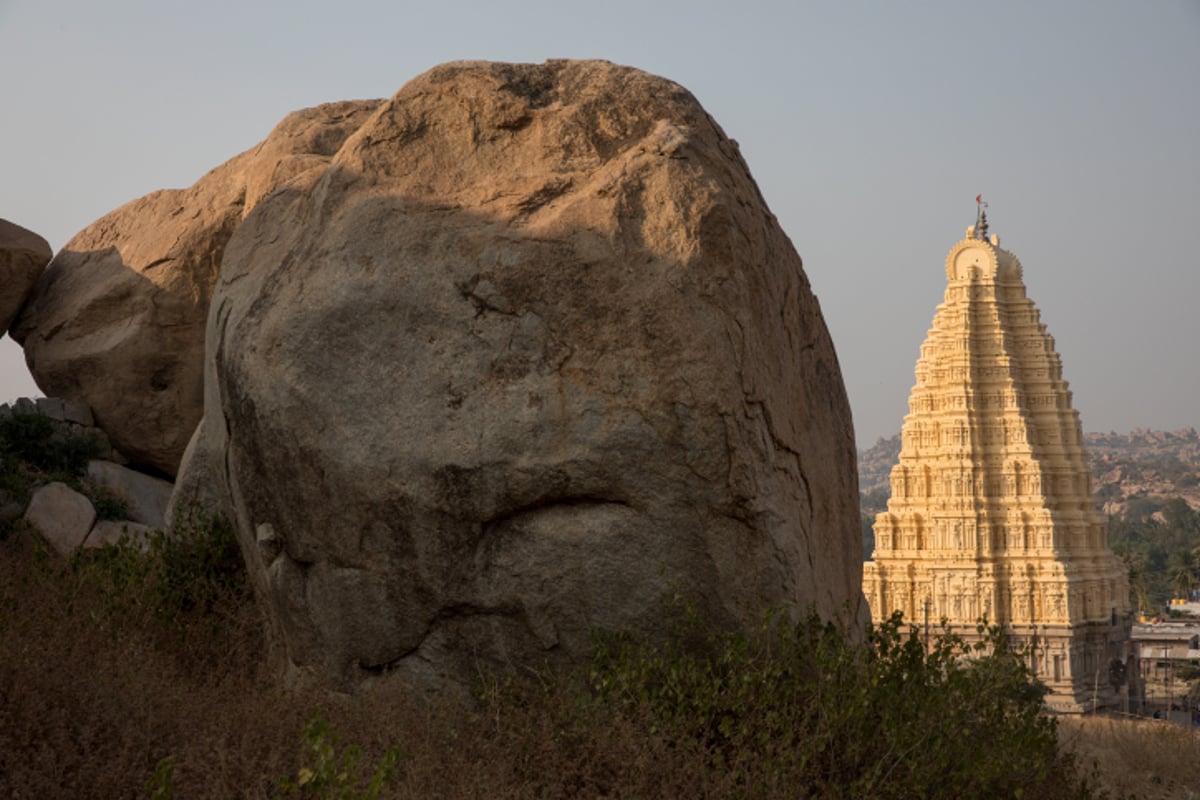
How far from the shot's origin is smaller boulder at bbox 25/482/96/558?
38.1 feet

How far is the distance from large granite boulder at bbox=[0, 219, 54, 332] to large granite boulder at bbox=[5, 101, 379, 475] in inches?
7.6

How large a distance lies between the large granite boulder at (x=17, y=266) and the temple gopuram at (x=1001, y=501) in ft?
124

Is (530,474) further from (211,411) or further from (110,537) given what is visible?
(110,537)

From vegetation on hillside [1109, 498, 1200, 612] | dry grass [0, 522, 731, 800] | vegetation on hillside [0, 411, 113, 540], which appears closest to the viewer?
dry grass [0, 522, 731, 800]

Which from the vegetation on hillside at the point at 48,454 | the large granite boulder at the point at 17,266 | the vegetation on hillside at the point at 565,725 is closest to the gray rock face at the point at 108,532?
the vegetation on hillside at the point at 48,454

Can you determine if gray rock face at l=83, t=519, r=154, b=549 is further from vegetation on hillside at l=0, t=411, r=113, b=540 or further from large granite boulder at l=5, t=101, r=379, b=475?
large granite boulder at l=5, t=101, r=379, b=475

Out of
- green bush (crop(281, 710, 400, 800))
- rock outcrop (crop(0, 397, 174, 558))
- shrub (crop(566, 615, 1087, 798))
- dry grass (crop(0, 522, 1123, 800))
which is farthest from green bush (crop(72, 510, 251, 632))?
rock outcrop (crop(0, 397, 174, 558))

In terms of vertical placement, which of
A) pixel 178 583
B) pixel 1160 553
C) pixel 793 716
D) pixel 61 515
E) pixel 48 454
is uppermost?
pixel 1160 553

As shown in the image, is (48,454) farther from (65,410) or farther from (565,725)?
(565,725)

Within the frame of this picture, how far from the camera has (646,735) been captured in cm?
573

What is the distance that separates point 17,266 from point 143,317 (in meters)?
1.80

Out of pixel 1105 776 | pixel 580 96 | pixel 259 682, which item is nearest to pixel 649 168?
pixel 580 96

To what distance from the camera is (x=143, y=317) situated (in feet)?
41.9

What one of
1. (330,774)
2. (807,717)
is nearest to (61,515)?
(330,774)
